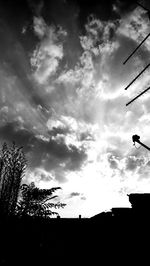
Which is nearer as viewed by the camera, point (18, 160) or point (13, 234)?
point (13, 234)

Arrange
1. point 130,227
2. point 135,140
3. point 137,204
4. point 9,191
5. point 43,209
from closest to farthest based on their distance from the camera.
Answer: point 135,140 < point 130,227 < point 137,204 < point 43,209 < point 9,191

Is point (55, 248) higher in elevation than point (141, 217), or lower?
lower

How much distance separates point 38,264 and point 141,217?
5398mm

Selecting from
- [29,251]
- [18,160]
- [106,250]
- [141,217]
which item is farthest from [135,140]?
[18,160]

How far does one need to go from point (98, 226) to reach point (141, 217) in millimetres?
2088

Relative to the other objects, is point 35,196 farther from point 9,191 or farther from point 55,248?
point 55,248

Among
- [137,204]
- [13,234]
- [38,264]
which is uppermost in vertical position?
[137,204]

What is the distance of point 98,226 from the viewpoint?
9859mm

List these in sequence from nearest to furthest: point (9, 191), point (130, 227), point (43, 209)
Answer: point (130, 227)
point (43, 209)
point (9, 191)

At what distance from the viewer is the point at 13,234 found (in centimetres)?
1020

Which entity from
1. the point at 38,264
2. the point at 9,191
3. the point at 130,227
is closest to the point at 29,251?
the point at 38,264

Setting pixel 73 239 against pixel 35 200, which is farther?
pixel 35 200

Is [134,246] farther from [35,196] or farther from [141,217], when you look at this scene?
[35,196]

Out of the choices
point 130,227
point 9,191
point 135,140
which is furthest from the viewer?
point 9,191
